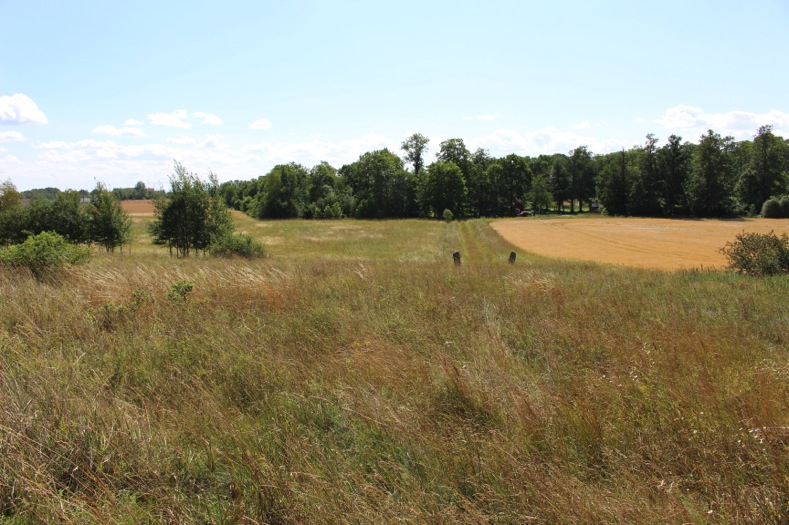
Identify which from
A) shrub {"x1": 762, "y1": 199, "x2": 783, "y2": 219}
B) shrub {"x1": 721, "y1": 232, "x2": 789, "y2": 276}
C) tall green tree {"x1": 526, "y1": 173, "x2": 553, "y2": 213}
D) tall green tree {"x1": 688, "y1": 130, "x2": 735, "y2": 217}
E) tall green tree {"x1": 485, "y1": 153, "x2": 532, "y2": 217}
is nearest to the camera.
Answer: shrub {"x1": 721, "y1": 232, "x2": 789, "y2": 276}

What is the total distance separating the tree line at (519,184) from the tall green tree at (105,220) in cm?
6282

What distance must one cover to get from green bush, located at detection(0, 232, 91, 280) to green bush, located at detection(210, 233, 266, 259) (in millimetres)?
14221

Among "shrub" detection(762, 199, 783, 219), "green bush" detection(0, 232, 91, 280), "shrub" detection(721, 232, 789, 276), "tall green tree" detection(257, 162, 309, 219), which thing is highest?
"tall green tree" detection(257, 162, 309, 219)

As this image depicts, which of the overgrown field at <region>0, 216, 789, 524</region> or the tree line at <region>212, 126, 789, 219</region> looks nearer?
the overgrown field at <region>0, 216, 789, 524</region>

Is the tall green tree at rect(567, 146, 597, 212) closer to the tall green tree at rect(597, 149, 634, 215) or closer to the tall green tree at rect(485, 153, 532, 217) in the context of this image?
the tall green tree at rect(597, 149, 634, 215)

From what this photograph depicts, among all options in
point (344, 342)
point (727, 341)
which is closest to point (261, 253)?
point (344, 342)

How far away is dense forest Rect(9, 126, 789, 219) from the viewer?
84562 mm

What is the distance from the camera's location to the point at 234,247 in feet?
82.6

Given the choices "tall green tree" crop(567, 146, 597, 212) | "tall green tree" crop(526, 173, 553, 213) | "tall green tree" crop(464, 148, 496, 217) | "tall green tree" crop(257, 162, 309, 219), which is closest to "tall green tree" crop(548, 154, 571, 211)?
"tall green tree" crop(567, 146, 597, 212)

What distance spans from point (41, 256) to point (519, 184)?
9858 centimetres

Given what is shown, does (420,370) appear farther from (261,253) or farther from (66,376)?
(261,253)

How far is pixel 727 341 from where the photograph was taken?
516 centimetres

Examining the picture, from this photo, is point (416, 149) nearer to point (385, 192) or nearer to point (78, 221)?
point (385, 192)

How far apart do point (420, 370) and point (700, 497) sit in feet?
7.59
